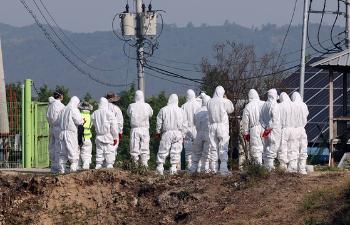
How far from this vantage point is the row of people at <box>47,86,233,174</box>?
34.7 metres

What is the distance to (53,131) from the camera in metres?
35.8

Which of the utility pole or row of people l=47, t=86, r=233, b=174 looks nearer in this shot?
row of people l=47, t=86, r=233, b=174

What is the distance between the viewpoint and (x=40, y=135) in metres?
40.9

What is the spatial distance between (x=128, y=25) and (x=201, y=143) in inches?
647

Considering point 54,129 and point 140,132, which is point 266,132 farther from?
point 54,129

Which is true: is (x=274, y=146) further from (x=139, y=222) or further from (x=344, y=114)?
(x=344, y=114)

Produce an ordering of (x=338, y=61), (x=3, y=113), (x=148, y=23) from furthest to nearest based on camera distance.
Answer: (x=148, y=23) < (x=3, y=113) < (x=338, y=61)

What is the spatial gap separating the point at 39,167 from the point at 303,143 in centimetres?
921

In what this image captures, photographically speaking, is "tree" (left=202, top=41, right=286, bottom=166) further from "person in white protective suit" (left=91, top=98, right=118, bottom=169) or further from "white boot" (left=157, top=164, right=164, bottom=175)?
"person in white protective suit" (left=91, top=98, right=118, bottom=169)

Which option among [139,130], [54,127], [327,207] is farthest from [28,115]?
[327,207]

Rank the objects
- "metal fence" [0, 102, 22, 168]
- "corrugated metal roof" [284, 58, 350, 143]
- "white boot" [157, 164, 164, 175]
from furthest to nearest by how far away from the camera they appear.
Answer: "corrugated metal roof" [284, 58, 350, 143]
"metal fence" [0, 102, 22, 168]
"white boot" [157, 164, 164, 175]

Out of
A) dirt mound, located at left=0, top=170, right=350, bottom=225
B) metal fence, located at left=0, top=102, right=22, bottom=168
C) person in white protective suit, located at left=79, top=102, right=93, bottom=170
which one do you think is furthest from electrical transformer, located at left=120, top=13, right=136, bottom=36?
dirt mound, located at left=0, top=170, right=350, bottom=225

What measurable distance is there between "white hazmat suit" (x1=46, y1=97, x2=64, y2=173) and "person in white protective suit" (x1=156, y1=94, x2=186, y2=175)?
7.73ft

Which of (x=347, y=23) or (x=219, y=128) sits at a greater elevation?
(x=347, y=23)
